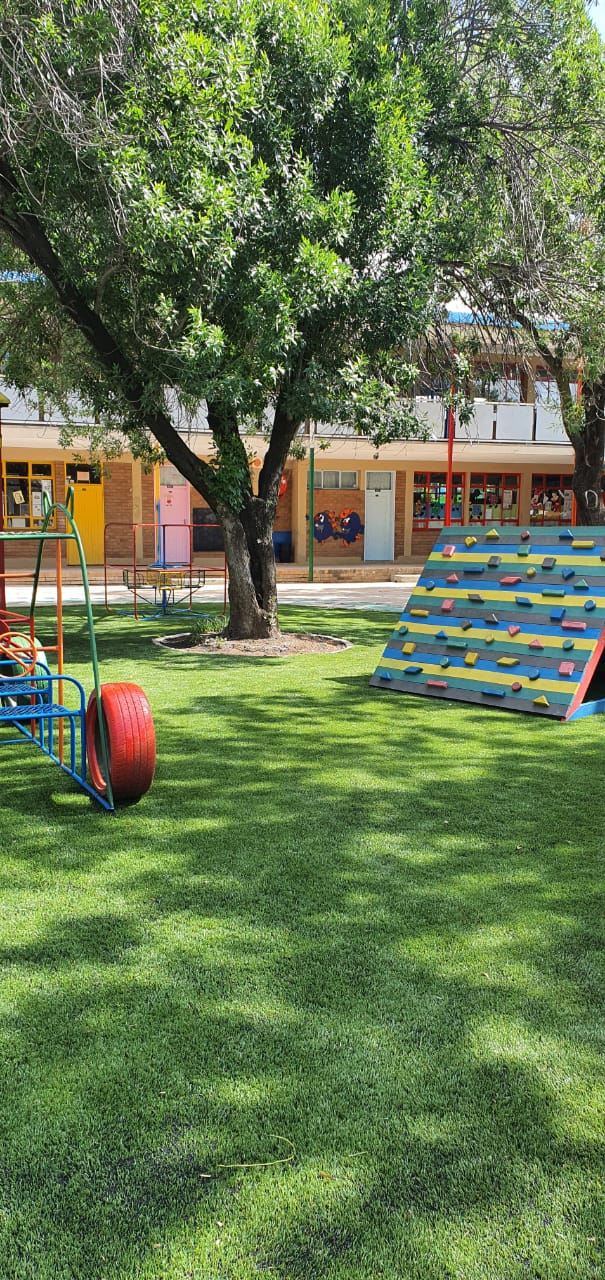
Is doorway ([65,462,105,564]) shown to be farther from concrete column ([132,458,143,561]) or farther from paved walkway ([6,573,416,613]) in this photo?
paved walkway ([6,573,416,613])

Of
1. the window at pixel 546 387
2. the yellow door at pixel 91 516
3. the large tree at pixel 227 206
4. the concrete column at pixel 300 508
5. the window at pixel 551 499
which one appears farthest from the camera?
the window at pixel 551 499

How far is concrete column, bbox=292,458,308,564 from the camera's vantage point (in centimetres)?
2736

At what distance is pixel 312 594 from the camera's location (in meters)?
20.4

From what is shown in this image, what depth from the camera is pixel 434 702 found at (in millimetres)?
8508

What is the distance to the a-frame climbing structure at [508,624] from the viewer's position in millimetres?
7773

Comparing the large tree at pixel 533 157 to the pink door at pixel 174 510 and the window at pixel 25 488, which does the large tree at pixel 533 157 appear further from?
the window at pixel 25 488

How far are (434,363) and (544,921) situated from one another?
11750 millimetres

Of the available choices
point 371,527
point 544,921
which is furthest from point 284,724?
point 371,527

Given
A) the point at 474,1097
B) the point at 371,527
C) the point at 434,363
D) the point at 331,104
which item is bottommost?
the point at 474,1097

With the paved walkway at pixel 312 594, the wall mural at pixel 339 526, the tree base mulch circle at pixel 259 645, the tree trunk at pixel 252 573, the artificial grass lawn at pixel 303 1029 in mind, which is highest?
the wall mural at pixel 339 526

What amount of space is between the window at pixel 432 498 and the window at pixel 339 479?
197 centimetres

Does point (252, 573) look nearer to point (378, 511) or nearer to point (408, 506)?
point (378, 511)

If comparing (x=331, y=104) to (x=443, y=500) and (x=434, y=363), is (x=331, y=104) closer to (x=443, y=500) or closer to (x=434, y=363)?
(x=434, y=363)

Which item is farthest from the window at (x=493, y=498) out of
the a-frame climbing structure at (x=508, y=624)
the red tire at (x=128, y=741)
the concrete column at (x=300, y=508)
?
the red tire at (x=128, y=741)
